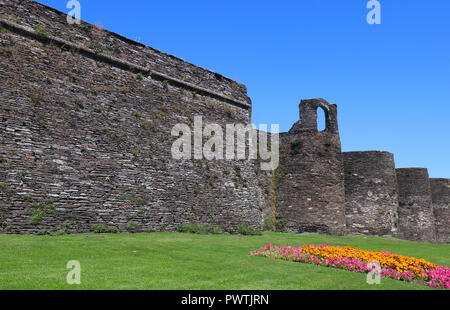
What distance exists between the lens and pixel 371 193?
28344 mm

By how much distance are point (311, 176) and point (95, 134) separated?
48.5ft

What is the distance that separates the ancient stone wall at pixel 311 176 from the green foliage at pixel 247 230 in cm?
494

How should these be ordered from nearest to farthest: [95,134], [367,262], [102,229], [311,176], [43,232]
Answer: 1. [367,262]
2. [43,232]
3. [102,229]
4. [95,134]
5. [311,176]

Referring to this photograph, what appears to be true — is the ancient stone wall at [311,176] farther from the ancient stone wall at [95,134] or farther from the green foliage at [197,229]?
the green foliage at [197,229]

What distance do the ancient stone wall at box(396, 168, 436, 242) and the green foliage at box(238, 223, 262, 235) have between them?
16.4 m

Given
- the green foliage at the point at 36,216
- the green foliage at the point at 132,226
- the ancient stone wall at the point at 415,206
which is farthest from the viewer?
the ancient stone wall at the point at 415,206

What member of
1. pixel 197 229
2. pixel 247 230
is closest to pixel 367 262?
pixel 197 229

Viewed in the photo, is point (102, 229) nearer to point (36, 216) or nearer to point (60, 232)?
point (60, 232)

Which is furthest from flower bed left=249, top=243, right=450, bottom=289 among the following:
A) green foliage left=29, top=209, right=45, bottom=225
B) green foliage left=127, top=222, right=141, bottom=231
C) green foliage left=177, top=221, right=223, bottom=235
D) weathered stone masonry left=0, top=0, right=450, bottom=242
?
green foliage left=29, top=209, right=45, bottom=225

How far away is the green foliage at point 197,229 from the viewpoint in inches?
669

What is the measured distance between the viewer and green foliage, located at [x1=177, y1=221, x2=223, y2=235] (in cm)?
1700

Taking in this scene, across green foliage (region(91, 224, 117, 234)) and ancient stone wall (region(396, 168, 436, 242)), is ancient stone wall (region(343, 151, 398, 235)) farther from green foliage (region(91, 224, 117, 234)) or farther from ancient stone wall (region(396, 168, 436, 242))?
green foliage (region(91, 224, 117, 234))

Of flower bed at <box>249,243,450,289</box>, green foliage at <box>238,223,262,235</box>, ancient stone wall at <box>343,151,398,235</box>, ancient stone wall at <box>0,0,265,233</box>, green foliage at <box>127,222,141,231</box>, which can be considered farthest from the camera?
ancient stone wall at <box>343,151,398,235</box>

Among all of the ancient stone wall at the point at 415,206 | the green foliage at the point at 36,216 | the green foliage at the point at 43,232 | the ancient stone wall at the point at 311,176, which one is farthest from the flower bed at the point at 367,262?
the ancient stone wall at the point at 415,206
